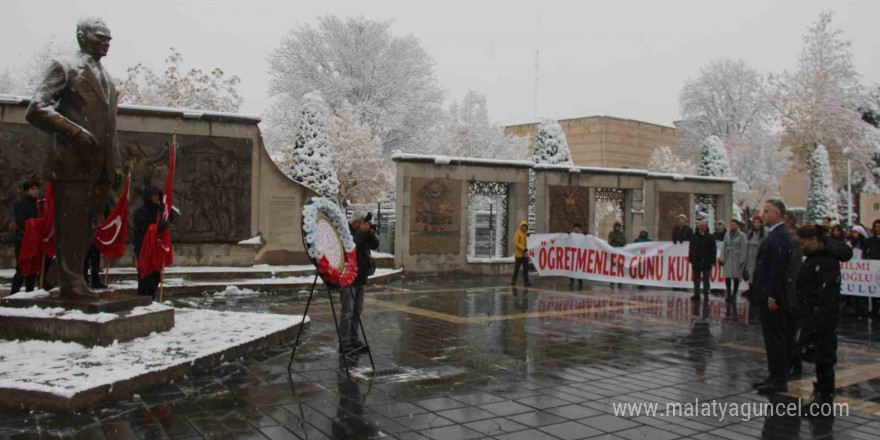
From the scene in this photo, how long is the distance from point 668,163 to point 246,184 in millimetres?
46933

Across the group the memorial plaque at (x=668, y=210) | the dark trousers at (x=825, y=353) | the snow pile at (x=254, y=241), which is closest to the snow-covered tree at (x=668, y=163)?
the memorial plaque at (x=668, y=210)

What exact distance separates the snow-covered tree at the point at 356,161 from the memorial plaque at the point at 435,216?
17.8 metres

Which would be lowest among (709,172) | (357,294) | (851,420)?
(851,420)

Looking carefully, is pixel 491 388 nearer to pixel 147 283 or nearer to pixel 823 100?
pixel 147 283

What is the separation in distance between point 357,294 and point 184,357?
223cm

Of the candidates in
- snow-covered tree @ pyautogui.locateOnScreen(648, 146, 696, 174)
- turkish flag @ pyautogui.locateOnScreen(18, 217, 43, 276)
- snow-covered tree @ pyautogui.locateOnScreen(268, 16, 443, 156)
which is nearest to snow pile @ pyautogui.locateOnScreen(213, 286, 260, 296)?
turkish flag @ pyautogui.locateOnScreen(18, 217, 43, 276)

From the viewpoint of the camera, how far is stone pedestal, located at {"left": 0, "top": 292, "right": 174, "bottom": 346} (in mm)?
6906

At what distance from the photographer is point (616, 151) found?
61.3 m

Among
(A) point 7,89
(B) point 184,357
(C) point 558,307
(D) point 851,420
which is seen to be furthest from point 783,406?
(A) point 7,89

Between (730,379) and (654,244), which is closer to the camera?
(730,379)

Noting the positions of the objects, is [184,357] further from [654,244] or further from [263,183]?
[654,244]

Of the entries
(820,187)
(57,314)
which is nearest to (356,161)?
(820,187)

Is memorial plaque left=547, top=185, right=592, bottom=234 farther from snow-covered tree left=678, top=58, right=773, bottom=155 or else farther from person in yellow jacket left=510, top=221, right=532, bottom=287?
snow-covered tree left=678, top=58, right=773, bottom=155

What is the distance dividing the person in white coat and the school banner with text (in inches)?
47.6
